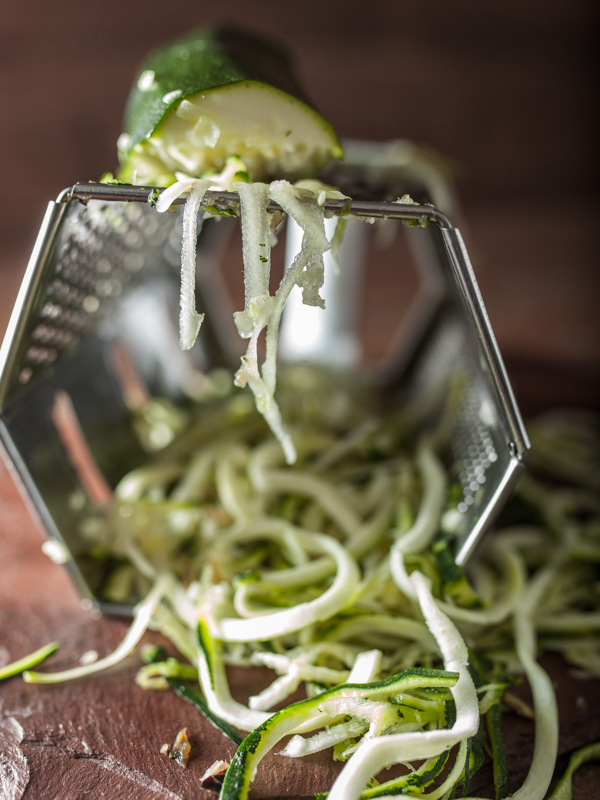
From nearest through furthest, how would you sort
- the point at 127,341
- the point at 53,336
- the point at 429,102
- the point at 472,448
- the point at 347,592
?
the point at 347,592, the point at 53,336, the point at 472,448, the point at 127,341, the point at 429,102

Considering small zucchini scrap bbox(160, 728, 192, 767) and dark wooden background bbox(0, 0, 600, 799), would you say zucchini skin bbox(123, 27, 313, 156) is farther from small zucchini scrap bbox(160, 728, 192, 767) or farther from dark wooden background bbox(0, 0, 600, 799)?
dark wooden background bbox(0, 0, 600, 799)

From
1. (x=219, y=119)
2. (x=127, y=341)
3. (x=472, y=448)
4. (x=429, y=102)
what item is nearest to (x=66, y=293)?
(x=219, y=119)

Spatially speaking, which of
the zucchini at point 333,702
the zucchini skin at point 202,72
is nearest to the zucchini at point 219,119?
the zucchini skin at point 202,72

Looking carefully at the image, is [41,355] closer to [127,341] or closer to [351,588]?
[127,341]

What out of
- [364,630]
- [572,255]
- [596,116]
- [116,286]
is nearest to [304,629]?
[364,630]

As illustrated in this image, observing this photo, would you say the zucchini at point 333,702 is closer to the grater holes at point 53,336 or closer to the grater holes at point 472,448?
the grater holes at point 472,448

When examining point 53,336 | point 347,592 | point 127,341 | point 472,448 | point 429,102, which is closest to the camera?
point 347,592
